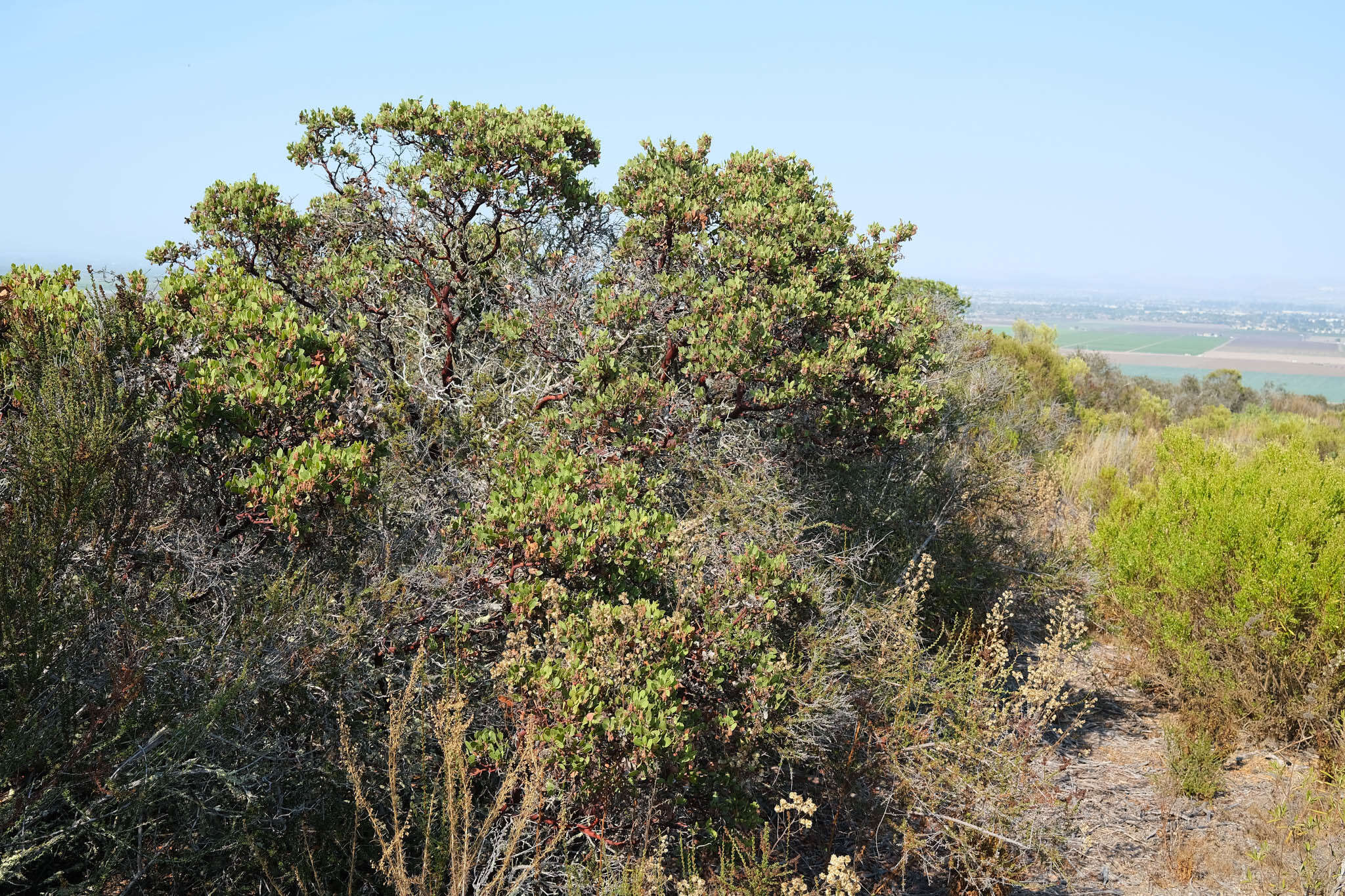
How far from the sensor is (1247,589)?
4855 mm

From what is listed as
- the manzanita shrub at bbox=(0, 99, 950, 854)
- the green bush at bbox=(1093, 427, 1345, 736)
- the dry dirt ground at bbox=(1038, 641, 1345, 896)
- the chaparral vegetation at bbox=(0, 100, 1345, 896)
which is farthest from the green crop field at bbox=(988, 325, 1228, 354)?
the manzanita shrub at bbox=(0, 99, 950, 854)

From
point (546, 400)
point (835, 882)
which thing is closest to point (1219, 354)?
point (546, 400)

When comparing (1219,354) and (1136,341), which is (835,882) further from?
(1136,341)

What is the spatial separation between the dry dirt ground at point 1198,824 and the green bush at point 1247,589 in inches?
15.1

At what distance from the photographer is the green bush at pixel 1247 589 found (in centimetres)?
475

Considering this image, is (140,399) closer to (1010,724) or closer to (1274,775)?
(1010,724)

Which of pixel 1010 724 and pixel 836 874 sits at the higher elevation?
pixel 836 874

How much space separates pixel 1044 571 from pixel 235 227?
6.61m

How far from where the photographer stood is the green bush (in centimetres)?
475

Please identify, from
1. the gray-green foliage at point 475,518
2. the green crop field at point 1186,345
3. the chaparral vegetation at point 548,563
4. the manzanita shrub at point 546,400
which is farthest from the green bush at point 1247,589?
the green crop field at point 1186,345

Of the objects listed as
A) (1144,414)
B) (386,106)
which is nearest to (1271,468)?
(386,106)

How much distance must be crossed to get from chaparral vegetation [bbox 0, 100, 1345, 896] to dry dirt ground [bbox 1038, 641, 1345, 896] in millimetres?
192

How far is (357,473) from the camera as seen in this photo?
3.30 m

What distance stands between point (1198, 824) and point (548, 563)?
4.00 m
